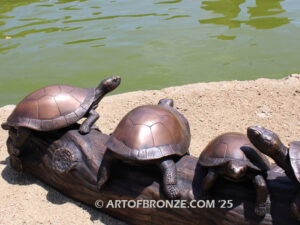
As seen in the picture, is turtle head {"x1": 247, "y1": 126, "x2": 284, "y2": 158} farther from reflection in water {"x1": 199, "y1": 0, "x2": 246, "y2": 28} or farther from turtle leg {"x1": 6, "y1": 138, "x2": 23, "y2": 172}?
reflection in water {"x1": 199, "y1": 0, "x2": 246, "y2": 28}

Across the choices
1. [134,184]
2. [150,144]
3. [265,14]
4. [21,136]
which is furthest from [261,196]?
[265,14]

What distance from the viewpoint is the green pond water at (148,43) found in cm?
769

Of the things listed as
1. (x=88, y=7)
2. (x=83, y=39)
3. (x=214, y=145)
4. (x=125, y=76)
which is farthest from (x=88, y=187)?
(x=88, y=7)

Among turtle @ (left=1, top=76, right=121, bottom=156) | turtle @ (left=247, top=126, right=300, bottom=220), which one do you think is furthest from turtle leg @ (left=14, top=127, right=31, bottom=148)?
turtle @ (left=247, top=126, right=300, bottom=220)

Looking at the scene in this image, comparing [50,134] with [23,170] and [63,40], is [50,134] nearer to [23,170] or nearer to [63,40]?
[23,170]

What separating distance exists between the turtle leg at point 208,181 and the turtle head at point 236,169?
0.53 feet

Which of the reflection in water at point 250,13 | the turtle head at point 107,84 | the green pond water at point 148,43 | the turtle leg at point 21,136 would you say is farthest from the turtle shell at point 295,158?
the reflection in water at point 250,13

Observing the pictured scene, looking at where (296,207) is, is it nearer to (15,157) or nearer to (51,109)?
(51,109)

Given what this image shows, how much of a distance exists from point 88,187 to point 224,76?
4.71m

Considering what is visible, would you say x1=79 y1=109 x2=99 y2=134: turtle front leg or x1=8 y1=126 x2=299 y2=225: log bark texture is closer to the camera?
x1=8 y1=126 x2=299 y2=225: log bark texture

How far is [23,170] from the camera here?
421cm

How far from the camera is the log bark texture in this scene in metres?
2.88

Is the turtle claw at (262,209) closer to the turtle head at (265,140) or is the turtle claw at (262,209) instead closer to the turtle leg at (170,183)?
the turtle head at (265,140)

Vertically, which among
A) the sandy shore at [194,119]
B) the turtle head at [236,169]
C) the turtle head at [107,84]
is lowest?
the sandy shore at [194,119]
